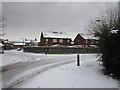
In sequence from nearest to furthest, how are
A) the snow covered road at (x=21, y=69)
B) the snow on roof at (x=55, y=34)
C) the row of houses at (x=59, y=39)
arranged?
the snow covered road at (x=21, y=69)
the snow on roof at (x=55, y=34)
the row of houses at (x=59, y=39)

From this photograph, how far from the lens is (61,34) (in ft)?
195

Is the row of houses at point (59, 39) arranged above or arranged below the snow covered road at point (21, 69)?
above

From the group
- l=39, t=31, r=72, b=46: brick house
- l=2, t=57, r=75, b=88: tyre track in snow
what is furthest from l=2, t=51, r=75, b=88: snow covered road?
l=39, t=31, r=72, b=46: brick house

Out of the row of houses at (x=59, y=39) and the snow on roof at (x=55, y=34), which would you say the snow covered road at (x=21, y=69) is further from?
the snow on roof at (x=55, y=34)

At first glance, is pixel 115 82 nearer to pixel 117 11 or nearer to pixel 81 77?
pixel 81 77

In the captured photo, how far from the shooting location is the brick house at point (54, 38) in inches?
2143

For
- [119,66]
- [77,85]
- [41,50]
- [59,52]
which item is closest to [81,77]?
[77,85]

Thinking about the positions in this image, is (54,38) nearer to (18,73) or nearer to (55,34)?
(55,34)

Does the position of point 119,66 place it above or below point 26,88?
above

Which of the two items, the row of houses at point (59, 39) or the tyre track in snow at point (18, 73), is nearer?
the tyre track in snow at point (18, 73)

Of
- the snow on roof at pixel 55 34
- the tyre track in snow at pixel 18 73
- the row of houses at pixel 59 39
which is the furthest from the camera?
the row of houses at pixel 59 39

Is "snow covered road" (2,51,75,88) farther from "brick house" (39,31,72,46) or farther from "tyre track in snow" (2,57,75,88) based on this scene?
"brick house" (39,31,72,46)

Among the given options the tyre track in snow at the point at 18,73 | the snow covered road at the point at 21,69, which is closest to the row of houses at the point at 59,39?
the snow covered road at the point at 21,69

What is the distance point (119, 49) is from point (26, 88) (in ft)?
15.1
